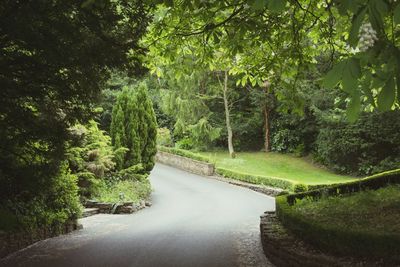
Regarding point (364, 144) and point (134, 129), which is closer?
point (134, 129)

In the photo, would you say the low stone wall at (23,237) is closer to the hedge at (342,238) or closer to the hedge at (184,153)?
the hedge at (342,238)

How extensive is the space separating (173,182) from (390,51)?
2471cm

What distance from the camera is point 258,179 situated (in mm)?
24672

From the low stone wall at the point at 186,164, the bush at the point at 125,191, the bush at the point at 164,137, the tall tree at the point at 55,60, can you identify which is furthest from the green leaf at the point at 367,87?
the bush at the point at 164,137

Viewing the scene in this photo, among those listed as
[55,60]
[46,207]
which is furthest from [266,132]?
[55,60]

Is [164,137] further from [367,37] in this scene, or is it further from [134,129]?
[367,37]

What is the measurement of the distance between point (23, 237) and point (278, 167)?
22.2 meters

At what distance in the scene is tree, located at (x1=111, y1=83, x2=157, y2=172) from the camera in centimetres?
2209

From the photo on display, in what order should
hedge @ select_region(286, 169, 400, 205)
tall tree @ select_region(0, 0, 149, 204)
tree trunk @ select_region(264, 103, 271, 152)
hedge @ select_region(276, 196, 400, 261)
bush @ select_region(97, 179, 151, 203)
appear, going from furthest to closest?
tree trunk @ select_region(264, 103, 271, 152) < bush @ select_region(97, 179, 151, 203) < hedge @ select_region(286, 169, 400, 205) < tall tree @ select_region(0, 0, 149, 204) < hedge @ select_region(276, 196, 400, 261)

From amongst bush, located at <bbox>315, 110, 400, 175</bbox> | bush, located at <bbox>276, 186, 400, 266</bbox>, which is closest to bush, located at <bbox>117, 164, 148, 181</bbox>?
bush, located at <bbox>276, 186, 400, 266</bbox>

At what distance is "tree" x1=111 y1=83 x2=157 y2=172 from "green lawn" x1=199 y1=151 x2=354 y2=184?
8097 millimetres

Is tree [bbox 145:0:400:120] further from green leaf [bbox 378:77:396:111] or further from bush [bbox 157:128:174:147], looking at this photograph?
bush [bbox 157:128:174:147]

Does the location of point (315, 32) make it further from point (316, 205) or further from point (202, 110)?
point (202, 110)

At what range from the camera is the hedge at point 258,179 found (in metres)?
22.5
